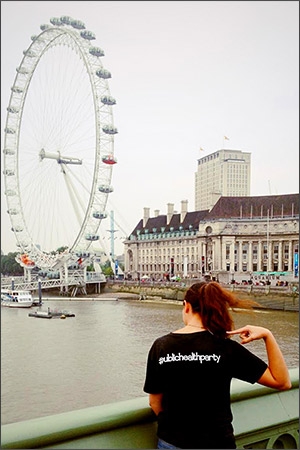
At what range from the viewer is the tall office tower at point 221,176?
6.69 feet

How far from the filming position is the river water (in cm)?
186

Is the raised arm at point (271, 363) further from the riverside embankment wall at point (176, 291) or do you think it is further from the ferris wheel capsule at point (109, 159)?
the ferris wheel capsule at point (109, 159)

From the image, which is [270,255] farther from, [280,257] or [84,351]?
[84,351]

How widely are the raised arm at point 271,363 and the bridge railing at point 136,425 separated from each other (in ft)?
0.63

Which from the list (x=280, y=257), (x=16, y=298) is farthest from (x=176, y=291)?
(x=280, y=257)

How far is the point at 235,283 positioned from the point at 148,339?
50 centimetres

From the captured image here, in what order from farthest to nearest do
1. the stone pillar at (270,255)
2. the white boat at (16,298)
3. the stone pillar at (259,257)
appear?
the stone pillar at (270,255)
the stone pillar at (259,257)
the white boat at (16,298)

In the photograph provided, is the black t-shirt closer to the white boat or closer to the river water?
the river water

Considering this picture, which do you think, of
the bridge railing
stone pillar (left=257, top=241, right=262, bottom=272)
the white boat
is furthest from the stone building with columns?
the bridge railing

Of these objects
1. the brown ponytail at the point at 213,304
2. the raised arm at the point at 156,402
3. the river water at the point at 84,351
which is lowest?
the river water at the point at 84,351

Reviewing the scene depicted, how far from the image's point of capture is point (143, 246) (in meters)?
2.43

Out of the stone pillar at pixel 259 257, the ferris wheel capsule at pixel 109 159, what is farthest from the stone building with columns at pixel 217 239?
the ferris wheel capsule at pixel 109 159

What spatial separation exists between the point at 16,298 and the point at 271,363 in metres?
1.11

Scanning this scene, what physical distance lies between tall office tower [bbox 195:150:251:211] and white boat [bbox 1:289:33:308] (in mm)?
875
